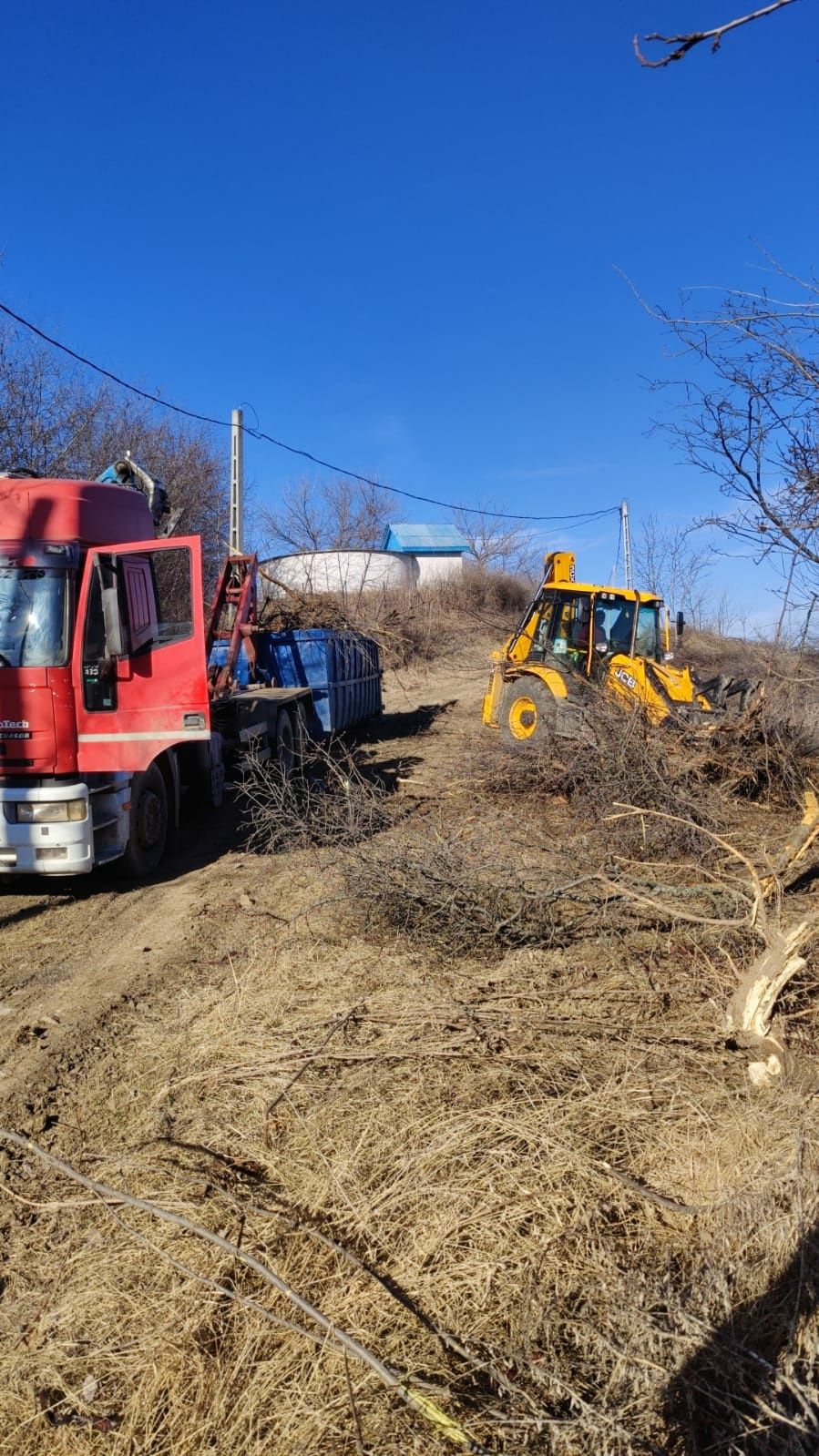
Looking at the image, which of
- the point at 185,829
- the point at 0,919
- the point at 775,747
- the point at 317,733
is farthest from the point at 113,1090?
the point at 317,733

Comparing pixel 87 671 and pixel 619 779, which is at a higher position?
pixel 87 671

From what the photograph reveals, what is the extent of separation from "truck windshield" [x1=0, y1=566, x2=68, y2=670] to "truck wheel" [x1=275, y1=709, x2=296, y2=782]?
4.14m

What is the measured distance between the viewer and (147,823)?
798cm

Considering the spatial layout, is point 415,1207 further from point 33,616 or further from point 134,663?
point 33,616

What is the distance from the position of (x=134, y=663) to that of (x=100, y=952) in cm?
233

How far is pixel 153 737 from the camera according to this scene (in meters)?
7.32

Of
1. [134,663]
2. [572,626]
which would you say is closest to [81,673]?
[134,663]

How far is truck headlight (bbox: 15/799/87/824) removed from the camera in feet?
22.5

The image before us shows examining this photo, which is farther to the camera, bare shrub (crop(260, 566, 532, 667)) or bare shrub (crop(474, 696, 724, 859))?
bare shrub (crop(260, 566, 532, 667))

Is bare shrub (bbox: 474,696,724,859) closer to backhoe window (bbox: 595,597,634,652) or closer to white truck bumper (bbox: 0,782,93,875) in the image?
backhoe window (bbox: 595,597,634,652)

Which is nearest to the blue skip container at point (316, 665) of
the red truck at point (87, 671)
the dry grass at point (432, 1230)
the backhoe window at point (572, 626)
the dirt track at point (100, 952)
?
the backhoe window at point (572, 626)

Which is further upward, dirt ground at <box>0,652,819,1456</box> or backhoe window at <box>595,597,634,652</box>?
backhoe window at <box>595,597,634,652</box>

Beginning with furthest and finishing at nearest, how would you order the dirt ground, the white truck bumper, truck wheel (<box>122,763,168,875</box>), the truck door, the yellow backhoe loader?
the yellow backhoe loader
truck wheel (<box>122,763,168,875</box>)
the truck door
the white truck bumper
the dirt ground

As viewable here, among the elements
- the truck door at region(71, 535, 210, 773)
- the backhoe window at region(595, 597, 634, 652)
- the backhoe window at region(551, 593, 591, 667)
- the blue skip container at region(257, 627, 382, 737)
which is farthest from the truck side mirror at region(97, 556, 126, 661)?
the backhoe window at region(595, 597, 634, 652)
